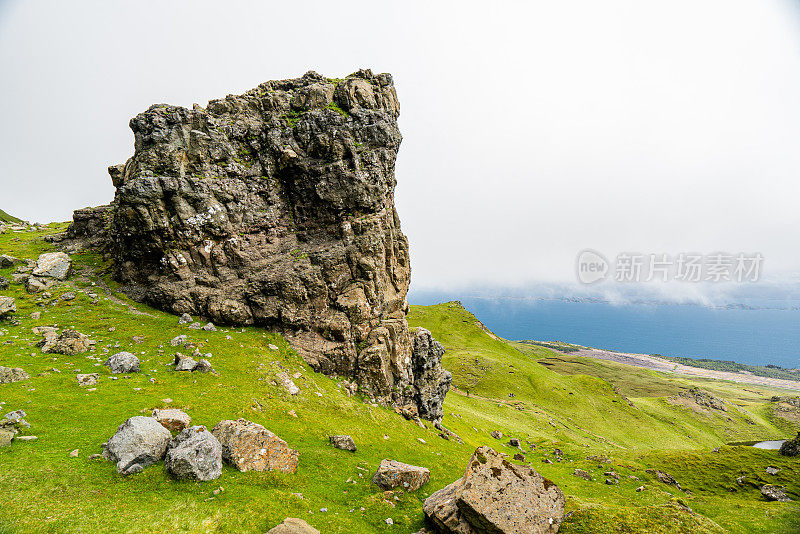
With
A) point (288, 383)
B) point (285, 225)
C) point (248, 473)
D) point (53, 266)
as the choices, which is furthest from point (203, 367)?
point (53, 266)

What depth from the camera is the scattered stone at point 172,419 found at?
57.3 ft

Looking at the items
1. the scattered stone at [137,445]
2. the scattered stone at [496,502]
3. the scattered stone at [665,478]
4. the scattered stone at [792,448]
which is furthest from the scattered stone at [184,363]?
the scattered stone at [792,448]

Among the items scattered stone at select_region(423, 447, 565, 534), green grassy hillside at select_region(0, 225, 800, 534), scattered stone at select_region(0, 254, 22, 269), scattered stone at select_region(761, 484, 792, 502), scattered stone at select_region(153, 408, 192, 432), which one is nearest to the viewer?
green grassy hillside at select_region(0, 225, 800, 534)

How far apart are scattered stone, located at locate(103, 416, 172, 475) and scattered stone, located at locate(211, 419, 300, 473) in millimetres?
2714

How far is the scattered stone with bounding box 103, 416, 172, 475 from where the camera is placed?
14398mm

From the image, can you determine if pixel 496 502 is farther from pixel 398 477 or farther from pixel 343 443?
pixel 343 443

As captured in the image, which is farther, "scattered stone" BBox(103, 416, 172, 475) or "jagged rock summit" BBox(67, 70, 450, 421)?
"jagged rock summit" BBox(67, 70, 450, 421)

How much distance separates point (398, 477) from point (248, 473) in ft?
28.9

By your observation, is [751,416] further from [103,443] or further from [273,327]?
[103,443]

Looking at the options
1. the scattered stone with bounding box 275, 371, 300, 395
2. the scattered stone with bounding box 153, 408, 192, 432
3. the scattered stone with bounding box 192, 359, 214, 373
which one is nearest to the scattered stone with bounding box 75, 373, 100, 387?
the scattered stone with bounding box 192, 359, 214, 373

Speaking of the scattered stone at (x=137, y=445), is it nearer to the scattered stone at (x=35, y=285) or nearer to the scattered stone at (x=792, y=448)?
the scattered stone at (x=35, y=285)

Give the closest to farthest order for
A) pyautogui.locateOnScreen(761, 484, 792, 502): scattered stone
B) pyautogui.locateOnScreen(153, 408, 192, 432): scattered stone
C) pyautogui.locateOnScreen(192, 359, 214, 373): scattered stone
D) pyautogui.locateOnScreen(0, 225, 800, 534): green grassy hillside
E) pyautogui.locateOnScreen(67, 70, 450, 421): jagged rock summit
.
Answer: pyautogui.locateOnScreen(0, 225, 800, 534): green grassy hillside → pyautogui.locateOnScreen(153, 408, 192, 432): scattered stone → pyautogui.locateOnScreen(192, 359, 214, 373): scattered stone → pyautogui.locateOnScreen(67, 70, 450, 421): jagged rock summit → pyautogui.locateOnScreen(761, 484, 792, 502): scattered stone

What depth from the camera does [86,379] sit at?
21.5m

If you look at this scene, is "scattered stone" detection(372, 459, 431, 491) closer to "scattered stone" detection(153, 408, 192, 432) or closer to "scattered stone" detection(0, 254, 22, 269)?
"scattered stone" detection(153, 408, 192, 432)
